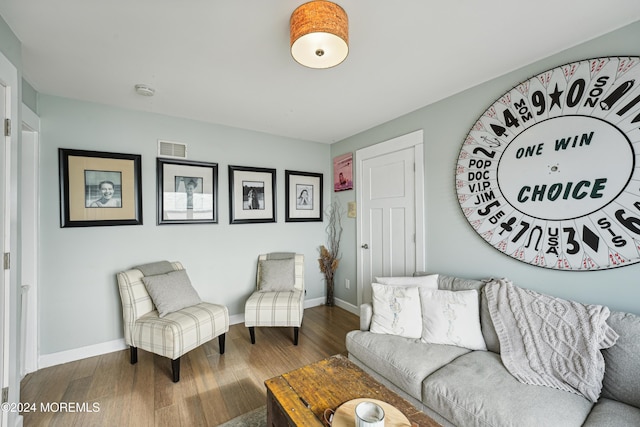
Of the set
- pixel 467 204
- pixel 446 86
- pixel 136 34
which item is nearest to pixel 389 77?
pixel 446 86

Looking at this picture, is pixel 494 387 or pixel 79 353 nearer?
pixel 494 387

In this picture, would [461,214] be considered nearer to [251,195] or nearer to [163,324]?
[251,195]

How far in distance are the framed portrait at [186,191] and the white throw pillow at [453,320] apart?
2400 mm

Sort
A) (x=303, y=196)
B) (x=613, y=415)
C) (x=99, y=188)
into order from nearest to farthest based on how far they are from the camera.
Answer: (x=613, y=415) < (x=99, y=188) < (x=303, y=196)

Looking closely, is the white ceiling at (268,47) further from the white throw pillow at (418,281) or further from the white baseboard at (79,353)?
the white baseboard at (79,353)

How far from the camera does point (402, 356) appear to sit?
1748 millimetres

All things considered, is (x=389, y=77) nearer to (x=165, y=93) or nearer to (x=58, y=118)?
(x=165, y=93)

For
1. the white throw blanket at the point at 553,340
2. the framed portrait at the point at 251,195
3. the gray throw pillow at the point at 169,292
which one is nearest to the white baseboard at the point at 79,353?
Answer: the gray throw pillow at the point at 169,292

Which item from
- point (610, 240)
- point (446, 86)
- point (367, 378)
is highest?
point (446, 86)

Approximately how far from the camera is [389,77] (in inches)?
83.4

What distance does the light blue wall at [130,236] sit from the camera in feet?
7.62

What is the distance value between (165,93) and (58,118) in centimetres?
98

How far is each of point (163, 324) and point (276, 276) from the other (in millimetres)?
1220

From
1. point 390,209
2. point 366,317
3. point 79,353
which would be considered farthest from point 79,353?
point 390,209
